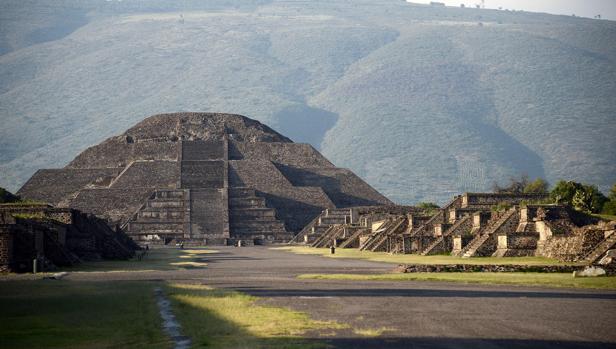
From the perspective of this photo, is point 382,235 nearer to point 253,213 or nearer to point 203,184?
point 253,213

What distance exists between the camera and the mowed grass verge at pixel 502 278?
29936mm

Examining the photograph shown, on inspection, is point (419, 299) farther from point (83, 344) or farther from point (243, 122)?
point (243, 122)

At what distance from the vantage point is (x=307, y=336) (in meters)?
17.9

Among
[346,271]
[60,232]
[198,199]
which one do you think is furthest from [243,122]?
[346,271]

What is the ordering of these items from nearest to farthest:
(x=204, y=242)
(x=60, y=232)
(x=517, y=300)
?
1. (x=517, y=300)
2. (x=60, y=232)
3. (x=204, y=242)

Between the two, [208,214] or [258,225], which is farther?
[208,214]

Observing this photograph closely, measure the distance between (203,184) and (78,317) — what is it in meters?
81.6

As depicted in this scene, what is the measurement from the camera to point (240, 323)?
2003cm

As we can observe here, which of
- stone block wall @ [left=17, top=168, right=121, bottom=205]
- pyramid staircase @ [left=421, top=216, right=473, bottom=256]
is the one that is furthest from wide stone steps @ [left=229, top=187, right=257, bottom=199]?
pyramid staircase @ [left=421, top=216, right=473, bottom=256]

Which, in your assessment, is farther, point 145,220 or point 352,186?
→ point 352,186

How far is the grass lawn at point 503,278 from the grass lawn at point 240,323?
345 inches

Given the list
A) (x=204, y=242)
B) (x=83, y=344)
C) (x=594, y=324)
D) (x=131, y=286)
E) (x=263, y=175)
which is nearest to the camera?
(x=83, y=344)

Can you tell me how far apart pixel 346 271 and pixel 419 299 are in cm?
1532

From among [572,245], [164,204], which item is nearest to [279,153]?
[164,204]
